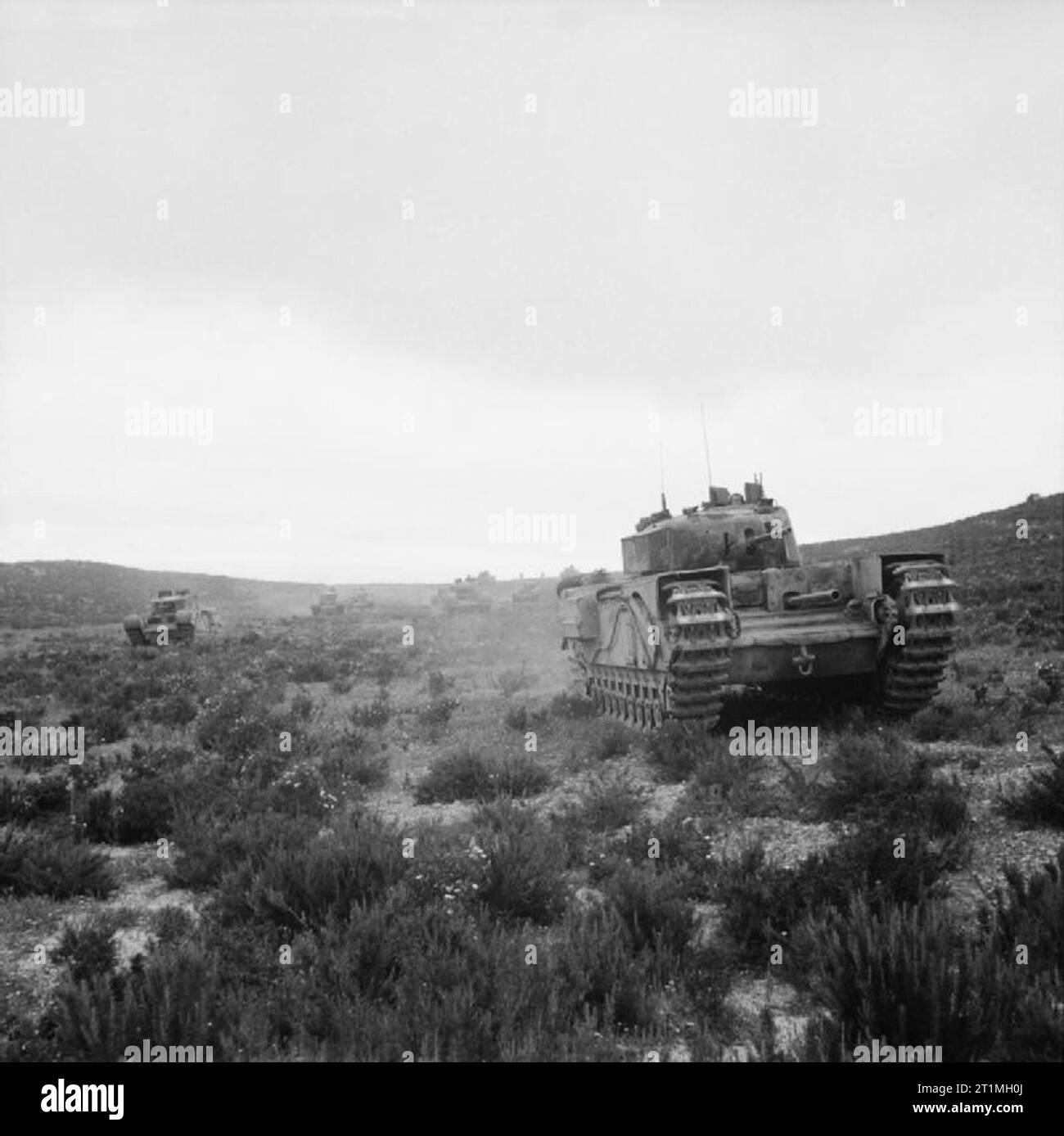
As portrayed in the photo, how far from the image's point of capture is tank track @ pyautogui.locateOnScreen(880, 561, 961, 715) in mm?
10789

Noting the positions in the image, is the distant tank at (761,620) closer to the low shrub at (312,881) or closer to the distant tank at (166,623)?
the low shrub at (312,881)

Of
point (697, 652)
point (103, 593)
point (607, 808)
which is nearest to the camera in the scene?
point (607, 808)

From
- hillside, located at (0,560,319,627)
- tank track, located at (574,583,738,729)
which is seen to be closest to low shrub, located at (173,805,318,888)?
tank track, located at (574,583,738,729)

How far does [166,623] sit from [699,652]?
87.6ft

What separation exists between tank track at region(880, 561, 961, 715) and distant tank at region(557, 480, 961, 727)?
0.04 feet

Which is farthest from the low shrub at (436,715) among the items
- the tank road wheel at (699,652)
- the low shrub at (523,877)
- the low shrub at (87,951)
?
the low shrub at (87,951)

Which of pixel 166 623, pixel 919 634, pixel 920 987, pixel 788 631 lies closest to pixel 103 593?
pixel 166 623

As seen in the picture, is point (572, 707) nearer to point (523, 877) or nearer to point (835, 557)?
point (835, 557)

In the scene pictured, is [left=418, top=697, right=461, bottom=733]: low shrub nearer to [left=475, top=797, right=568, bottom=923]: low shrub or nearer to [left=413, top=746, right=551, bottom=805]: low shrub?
[left=413, top=746, right=551, bottom=805]: low shrub

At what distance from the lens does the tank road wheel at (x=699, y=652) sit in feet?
33.7

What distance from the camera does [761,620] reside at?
1159 cm
